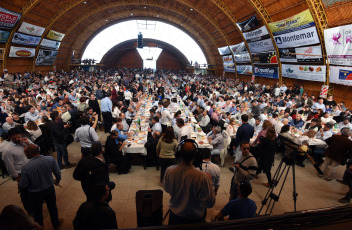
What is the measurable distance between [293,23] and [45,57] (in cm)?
2658

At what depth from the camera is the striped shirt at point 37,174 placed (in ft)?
10.3

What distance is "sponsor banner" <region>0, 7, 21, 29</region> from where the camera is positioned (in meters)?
15.4

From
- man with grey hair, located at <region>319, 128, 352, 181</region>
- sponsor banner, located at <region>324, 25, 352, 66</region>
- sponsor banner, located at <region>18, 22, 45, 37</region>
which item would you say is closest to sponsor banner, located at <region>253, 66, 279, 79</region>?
sponsor banner, located at <region>324, 25, 352, 66</region>

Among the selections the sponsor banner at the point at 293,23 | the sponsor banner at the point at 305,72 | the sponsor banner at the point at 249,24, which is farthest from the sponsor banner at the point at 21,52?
the sponsor banner at the point at 305,72

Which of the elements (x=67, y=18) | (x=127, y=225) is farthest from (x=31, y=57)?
(x=127, y=225)

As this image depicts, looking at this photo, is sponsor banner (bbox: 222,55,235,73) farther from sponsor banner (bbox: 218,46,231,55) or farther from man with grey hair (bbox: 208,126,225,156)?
man with grey hair (bbox: 208,126,225,156)

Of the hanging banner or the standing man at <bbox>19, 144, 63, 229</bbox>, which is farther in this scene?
the hanging banner

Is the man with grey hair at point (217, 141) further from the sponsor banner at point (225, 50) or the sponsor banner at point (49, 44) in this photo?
the sponsor banner at point (49, 44)

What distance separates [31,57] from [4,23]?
6.91 m

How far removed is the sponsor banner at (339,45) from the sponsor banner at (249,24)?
624cm

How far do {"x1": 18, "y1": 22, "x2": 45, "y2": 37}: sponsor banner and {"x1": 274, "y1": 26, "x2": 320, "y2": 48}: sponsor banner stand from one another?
2259 cm

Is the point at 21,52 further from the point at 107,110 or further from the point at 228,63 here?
the point at 228,63

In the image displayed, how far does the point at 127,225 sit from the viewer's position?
4.07 metres

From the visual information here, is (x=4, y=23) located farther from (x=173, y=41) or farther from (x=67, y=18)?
(x=173, y=41)
